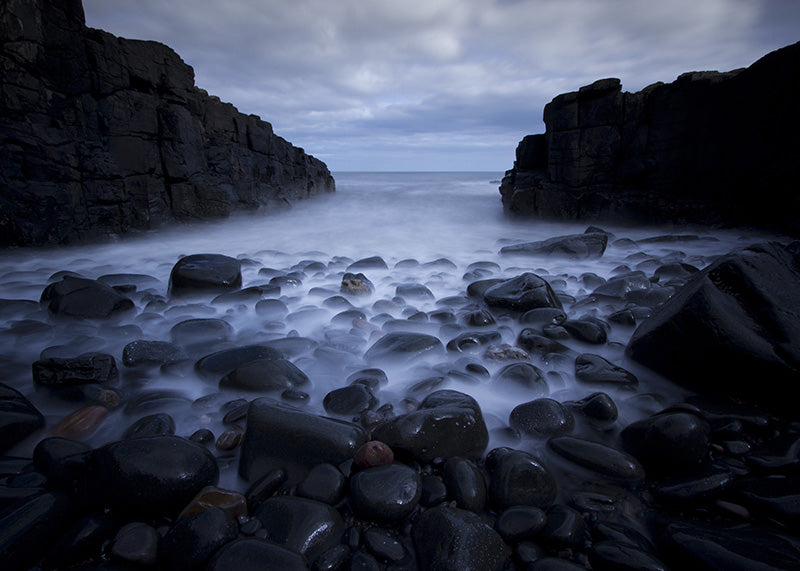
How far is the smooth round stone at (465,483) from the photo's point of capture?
134 cm

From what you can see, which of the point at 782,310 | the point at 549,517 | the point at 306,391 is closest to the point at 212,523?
the point at 306,391

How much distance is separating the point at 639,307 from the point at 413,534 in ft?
8.54

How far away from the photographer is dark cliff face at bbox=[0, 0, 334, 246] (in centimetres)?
482

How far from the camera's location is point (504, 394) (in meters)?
2.05

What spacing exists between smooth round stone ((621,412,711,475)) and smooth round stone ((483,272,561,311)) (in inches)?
59.1

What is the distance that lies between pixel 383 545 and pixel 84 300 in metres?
3.14

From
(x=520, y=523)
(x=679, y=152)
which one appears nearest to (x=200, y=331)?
(x=520, y=523)

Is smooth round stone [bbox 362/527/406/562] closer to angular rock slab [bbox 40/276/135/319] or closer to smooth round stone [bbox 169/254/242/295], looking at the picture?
angular rock slab [bbox 40/276/135/319]

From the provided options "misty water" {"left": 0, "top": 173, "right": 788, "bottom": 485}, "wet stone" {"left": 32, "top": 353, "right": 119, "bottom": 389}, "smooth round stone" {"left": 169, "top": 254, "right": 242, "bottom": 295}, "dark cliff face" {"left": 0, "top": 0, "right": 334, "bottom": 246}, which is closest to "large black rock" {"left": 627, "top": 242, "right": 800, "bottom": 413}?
"misty water" {"left": 0, "top": 173, "right": 788, "bottom": 485}

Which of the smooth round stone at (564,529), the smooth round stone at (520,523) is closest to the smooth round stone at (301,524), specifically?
the smooth round stone at (520,523)

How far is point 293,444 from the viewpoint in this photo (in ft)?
4.96

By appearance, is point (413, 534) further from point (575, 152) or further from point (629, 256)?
point (575, 152)

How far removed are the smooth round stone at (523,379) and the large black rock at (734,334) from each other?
2.15ft

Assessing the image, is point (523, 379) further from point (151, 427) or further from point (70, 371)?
point (70, 371)
